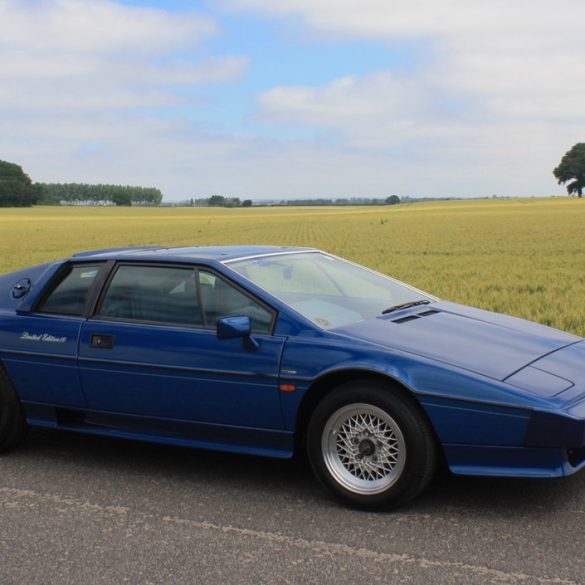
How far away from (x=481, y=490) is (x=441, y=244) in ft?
93.0

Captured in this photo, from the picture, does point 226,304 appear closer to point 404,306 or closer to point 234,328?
point 234,328

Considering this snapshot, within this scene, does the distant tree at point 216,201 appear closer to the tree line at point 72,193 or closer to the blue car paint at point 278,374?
the tree line at point 72,193

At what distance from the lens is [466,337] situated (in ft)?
13.9

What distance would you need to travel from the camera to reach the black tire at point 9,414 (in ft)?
16.0

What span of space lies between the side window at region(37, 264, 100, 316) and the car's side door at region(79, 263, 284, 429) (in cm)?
15

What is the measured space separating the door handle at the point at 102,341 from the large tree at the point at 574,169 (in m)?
138

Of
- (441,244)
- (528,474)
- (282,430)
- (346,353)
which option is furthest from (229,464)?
(441,244)

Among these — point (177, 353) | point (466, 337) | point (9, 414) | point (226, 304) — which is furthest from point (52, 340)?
point (466, 337)

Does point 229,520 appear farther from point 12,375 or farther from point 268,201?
point 268,201

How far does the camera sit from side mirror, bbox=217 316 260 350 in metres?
4.01

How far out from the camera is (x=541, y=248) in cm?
2741

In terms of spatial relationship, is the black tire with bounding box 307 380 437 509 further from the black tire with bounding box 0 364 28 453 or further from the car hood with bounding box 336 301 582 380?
the black tire with bounding box 0 364 28 453

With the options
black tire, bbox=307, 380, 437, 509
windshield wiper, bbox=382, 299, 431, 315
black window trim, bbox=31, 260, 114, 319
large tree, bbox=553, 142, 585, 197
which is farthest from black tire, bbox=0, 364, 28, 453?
large tree, bbox=553, 142, 585, 197

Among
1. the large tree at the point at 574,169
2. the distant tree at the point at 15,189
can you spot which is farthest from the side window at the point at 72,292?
the large tree at the point at 574,169
